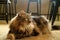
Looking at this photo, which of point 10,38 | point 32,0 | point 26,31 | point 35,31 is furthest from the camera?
point 32,0

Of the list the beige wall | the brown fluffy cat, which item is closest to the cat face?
the brown fluffy cat

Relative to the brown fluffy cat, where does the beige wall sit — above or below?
above

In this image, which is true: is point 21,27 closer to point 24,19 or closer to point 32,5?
point 24,19

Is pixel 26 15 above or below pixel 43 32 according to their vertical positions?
above

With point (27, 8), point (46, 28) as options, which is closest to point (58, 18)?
point (27, 8)

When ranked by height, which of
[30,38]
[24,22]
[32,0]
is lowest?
[30,38]

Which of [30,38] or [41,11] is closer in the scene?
[30,38]

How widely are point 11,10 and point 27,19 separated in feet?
8.55

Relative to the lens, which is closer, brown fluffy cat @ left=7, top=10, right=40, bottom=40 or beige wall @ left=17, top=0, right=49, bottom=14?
brown fluffy cat @ left=7, top=10, right=40, bottom=40

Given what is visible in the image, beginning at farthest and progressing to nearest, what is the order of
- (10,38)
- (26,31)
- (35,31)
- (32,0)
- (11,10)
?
(11,10) → (32,0) → (35,31) → (26,31) → (10,38)

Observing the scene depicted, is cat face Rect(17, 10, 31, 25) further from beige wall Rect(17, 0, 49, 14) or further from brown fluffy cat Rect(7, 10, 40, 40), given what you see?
beige wall Rect(17, 0, 49, 14)

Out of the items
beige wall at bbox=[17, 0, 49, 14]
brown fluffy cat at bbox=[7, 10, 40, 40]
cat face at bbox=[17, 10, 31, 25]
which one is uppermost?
beige wall at bbox=[17, 0, 49, 14]

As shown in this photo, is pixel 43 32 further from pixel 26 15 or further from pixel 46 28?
pixel 26 15

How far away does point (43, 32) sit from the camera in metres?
2.77
